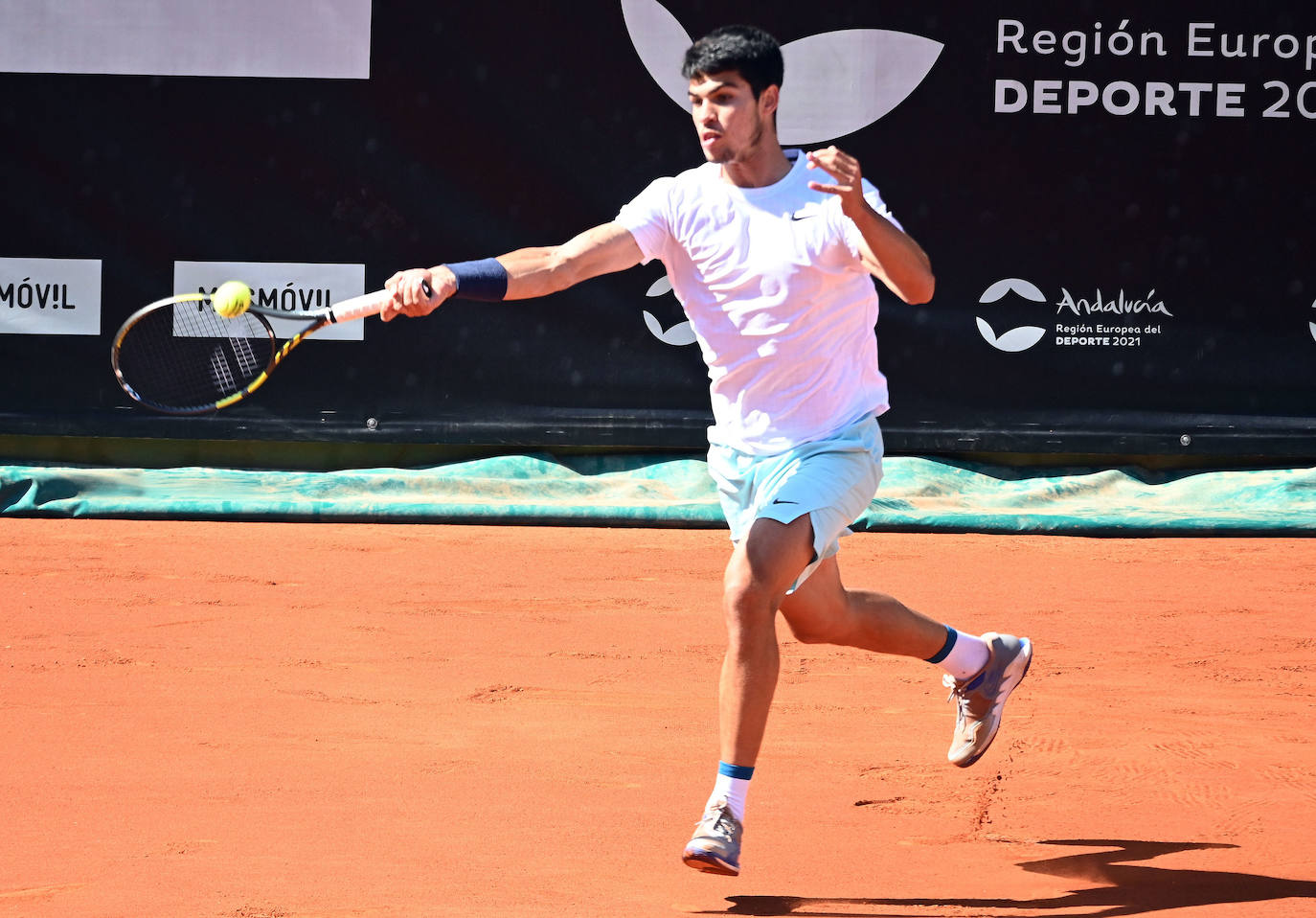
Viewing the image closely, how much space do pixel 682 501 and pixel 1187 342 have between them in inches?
96.4

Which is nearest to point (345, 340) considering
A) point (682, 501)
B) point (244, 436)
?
point (244, 436)

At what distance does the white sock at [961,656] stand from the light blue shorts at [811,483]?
0.46 metres

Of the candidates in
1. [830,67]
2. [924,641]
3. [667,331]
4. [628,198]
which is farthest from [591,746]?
[830,67]

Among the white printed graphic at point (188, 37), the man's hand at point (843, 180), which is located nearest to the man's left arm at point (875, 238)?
the man's hand at point (843, 180)

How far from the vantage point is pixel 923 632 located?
135 inches

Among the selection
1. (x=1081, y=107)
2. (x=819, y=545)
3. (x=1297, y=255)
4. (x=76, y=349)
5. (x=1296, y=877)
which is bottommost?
(x=1296, y=877)

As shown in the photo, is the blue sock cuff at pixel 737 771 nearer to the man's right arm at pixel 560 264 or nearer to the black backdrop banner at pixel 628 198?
the man's right arm at pixel 560 264

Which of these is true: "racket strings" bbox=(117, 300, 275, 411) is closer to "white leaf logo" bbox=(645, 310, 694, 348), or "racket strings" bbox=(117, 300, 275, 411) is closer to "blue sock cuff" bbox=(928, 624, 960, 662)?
"white leaf logo" bbox=(645, 310, 694, 348)

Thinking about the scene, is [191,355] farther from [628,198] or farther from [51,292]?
[628,198]

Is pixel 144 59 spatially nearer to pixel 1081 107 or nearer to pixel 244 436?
pixel 244 436

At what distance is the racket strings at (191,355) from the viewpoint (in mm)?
6492

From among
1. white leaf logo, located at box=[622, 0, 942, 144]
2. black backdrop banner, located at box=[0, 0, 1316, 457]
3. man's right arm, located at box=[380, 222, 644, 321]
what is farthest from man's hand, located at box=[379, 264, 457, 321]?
white leaf logo, located at box=[622, 0, 942, 144]

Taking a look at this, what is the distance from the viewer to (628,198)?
24.0ft

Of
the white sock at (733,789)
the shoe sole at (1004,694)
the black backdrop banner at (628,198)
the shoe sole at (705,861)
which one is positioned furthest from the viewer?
the black backdrop banner at (628,198)
